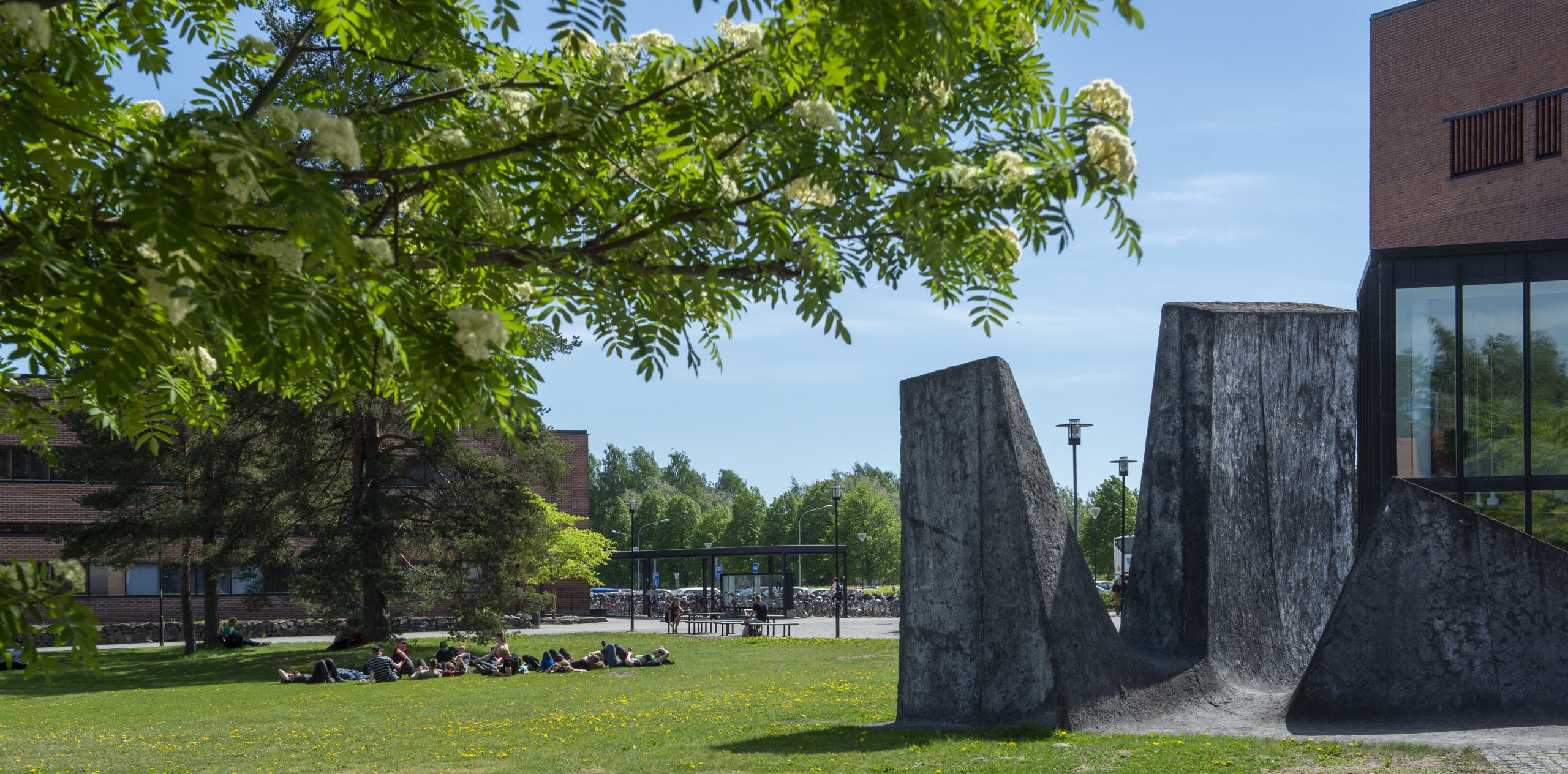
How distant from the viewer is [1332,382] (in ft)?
47.1

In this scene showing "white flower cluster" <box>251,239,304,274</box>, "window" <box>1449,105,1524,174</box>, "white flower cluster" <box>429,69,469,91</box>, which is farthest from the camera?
"window" <box>1449,105,1524,174</box>

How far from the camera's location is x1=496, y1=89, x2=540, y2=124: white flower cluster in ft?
15.9

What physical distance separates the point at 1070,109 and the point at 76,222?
3640mm

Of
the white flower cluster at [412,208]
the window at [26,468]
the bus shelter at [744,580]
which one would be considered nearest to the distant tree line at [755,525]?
the bus shelter at [744,580]

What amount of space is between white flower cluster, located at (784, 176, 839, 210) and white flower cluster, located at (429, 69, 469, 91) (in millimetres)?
1491

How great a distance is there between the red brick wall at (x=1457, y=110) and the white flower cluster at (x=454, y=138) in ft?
102

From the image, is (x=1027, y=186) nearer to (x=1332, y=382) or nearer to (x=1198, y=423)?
(x=1198, y=423)

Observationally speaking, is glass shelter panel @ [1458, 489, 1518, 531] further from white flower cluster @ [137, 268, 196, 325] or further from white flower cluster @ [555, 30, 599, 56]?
white flower cluster @ [137, 268, 196, 325]

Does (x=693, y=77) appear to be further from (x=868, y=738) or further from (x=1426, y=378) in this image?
(x=1426, y=378)

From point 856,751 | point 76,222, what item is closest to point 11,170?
point 76,222

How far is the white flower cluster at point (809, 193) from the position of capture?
15.0 ft

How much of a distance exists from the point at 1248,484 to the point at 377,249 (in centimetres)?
1182

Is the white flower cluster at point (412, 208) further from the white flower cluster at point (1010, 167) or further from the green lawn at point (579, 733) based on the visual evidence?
the green lawn at point (579, 733)

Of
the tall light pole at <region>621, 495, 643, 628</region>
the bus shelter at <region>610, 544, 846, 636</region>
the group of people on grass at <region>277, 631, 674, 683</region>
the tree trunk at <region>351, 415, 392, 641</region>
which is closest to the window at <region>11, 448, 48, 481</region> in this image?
the tree trunk at <region>351, 415, 392, 641</region>
